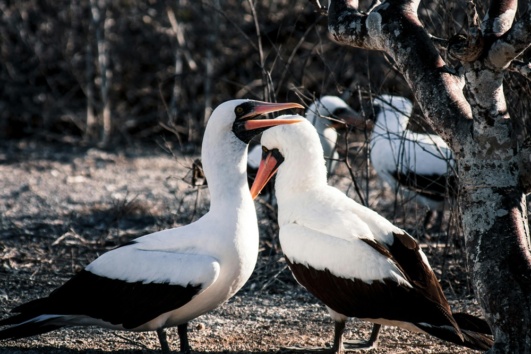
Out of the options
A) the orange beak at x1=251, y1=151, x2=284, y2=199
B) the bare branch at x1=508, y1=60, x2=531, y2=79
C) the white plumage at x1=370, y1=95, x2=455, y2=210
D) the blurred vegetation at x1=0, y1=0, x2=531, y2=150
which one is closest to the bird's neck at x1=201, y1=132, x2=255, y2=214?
the orange beak at x1=251, y1=151, x2=284, y2=199

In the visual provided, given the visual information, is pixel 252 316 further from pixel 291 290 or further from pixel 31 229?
pixel 31 229

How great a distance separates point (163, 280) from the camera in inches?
161

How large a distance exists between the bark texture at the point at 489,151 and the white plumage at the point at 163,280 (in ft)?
3.38

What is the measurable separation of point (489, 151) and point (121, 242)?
12.0ft

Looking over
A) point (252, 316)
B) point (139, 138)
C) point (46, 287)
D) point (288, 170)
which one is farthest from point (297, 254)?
point (139, 138)

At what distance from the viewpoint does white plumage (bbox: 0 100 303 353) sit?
4.09 meters

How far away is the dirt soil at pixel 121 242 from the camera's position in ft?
15.3

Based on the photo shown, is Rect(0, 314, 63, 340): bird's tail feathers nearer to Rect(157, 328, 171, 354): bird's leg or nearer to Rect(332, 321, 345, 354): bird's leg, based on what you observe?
Rect(157, 328, 171, 354): bird's leg

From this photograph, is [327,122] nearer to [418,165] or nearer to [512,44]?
[418,165]

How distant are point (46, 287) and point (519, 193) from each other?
312 cm

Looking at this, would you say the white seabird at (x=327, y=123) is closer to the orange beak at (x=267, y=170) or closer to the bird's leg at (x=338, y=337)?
the orange beak at (x=267, y=170)

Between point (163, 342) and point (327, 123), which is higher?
point (327, 123)

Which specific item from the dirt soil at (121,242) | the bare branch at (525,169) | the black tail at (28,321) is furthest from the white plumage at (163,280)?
the bare branch at (525,169)

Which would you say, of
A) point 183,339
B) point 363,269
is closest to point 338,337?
point 363,269
